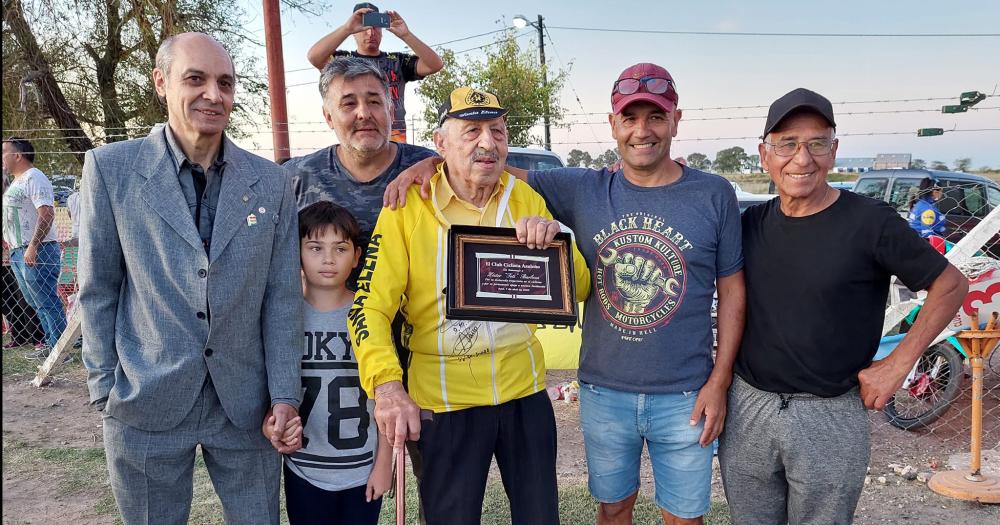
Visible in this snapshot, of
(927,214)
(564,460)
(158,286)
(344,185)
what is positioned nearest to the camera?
(158,286)

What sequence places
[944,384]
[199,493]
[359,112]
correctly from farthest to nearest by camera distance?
[944,384] → [199,493] → [359,112]

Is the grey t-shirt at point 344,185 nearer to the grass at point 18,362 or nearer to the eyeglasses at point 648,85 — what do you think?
the eyeglasses at point 648,85

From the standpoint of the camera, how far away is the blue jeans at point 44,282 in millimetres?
7621

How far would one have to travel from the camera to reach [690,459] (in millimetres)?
2805

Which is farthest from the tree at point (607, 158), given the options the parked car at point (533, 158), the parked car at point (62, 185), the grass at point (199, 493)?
the parked car at point (62, 185)

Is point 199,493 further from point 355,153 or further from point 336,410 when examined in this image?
point 355,153

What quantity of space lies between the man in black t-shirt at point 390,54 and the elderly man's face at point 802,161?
6.13 feet

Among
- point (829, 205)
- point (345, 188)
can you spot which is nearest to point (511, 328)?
point (345, 188)

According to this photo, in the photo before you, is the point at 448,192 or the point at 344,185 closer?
the point at 448,192

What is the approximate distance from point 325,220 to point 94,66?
14705 millimetres

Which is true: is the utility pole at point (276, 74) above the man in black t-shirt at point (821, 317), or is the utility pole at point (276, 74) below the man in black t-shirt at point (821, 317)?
above

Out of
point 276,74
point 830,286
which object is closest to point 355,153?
point 830,286

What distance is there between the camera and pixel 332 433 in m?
2.71

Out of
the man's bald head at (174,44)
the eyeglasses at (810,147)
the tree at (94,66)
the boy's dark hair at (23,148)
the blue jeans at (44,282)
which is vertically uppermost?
the tree at (94,66)
